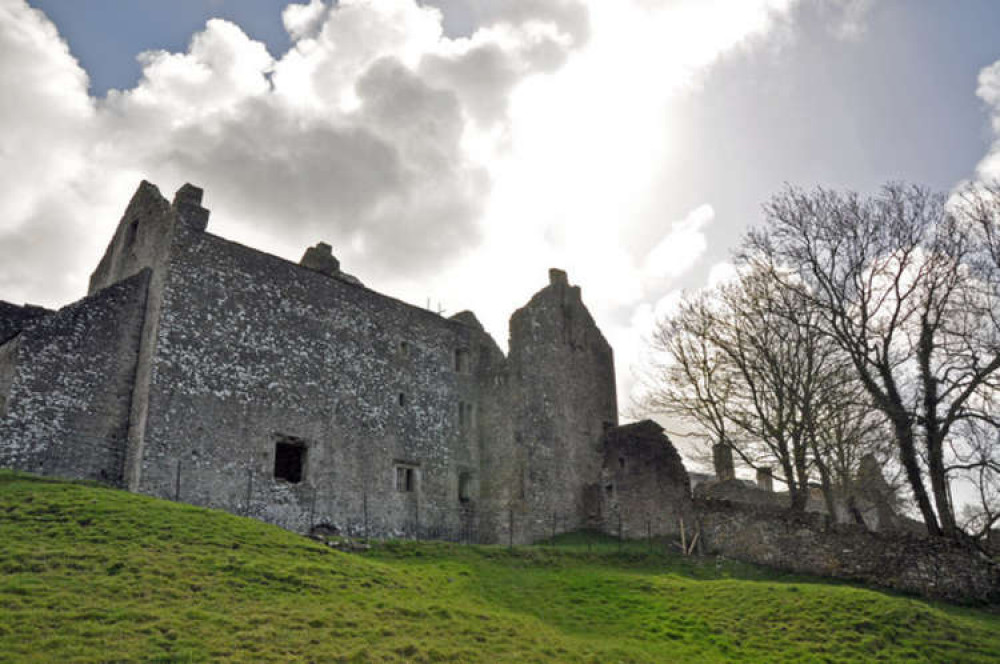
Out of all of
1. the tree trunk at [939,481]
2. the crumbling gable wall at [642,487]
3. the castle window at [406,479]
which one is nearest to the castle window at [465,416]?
the castle window at [406,479]

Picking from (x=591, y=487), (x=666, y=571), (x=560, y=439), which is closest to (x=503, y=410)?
(x=560, y=439)

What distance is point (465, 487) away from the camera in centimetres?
3278

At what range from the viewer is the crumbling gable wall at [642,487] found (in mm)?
31234

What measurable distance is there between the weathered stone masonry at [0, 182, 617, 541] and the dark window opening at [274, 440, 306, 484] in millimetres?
71

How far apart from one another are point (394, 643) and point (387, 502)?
14984 mm

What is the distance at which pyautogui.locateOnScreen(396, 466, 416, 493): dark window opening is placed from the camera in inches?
1186

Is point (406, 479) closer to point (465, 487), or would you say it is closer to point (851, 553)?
point (465, 487)

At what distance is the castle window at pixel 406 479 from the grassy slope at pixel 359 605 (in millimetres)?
6954

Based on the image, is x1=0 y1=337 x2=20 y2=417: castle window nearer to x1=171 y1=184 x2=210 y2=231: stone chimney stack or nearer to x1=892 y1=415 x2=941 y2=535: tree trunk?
x1=171 y1=184 x2=210 y2=231: stone chimney stack

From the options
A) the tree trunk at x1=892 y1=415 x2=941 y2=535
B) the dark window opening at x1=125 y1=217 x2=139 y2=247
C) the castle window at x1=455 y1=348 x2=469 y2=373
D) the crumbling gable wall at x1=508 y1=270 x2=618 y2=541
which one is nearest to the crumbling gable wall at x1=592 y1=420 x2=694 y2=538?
the crumbling gable wall at x1=508 y1=270 x2=618 y2=541

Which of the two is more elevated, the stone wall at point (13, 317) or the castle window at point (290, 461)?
the stone wall at point (13, 317)

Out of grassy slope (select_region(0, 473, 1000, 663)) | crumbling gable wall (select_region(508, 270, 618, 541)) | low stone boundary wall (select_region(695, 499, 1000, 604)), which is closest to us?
grassy slope (select_region(0, 473, 1000, 663))

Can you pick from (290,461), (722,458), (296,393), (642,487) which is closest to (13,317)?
(296,393)

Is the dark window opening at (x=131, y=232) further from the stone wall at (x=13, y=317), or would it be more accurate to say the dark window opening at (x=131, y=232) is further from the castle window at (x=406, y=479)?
the castle window at (x=406, y=479)
